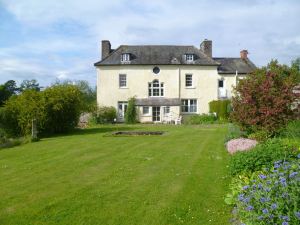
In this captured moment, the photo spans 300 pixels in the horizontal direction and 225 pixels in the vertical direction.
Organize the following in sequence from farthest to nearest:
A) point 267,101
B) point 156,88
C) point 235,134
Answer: point 156,88 < point 235,134 < point 267,101

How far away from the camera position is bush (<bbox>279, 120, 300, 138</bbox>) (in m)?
12.4

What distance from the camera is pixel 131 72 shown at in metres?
39.8

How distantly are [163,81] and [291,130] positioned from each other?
1096 inches

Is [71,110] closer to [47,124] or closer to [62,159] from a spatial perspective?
[47,124]

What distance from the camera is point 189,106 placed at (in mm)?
40438

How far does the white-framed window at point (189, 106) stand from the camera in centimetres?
4036

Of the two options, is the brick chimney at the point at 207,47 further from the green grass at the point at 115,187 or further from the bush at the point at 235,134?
the green grass at the point at 115,187

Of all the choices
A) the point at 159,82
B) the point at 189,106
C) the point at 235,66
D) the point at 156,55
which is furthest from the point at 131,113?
the point at 235,66

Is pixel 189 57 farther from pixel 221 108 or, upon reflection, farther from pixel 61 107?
pixel 61 107

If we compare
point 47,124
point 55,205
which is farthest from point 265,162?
point 47,124

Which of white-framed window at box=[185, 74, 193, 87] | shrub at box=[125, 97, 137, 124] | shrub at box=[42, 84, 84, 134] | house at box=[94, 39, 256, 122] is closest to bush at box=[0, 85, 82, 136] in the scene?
shrub at box=[42, 84, 84, 134]

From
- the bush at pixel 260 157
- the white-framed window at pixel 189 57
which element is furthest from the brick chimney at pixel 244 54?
the bush at pixel 260 157

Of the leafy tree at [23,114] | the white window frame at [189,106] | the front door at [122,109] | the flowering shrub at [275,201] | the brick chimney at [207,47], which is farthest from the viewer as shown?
the brick chimney at [207,47]

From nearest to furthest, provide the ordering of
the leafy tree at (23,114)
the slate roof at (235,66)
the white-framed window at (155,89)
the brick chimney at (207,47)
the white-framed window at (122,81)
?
the leafy tree at (23,114) < the white-framed window at (122,81) < the white-framed window at (155,89) < the slate roof at (235,66) < the brick chimney at (207,47)
